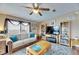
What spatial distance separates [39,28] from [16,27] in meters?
0.45

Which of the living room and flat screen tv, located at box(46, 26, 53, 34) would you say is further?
flat screen tv, located at box(46, 26, 53, 34)

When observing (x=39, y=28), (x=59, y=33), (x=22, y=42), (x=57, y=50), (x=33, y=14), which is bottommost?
(x=57, y=50)

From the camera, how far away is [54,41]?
214cm

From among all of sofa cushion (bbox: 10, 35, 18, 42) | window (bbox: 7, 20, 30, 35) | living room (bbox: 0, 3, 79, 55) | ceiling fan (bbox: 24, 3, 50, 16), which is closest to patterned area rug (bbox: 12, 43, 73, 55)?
living room (bbox: 0, 3, 79, 55)

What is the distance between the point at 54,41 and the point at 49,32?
0.67ft

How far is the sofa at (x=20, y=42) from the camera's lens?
202 cm

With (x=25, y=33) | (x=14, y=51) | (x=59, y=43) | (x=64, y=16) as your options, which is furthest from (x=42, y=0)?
(x=14, y=51)

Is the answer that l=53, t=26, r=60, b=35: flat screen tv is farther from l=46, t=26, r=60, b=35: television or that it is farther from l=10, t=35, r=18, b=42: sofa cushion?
l=10, t=35, r=18, b=42: sofa cushion

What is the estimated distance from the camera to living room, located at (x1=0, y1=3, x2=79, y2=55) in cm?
200

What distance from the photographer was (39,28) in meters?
2.15

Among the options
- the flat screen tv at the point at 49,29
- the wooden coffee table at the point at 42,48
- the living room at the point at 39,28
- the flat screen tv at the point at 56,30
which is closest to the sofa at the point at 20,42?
the living room at the point at 39,28

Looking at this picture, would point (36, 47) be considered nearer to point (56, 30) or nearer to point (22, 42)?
point (22, 42)

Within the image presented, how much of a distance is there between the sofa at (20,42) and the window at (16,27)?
0.08 metres

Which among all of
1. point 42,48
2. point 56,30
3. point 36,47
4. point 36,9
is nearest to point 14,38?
point 36,47
